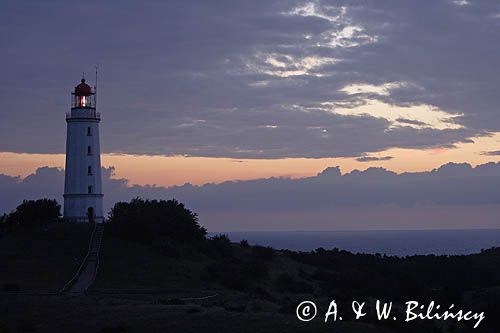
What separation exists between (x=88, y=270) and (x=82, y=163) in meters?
17.1

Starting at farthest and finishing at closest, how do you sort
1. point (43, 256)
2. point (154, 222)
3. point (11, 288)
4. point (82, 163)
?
point (82, 163), point (154, 222), point (43, 256), point (11, 288)

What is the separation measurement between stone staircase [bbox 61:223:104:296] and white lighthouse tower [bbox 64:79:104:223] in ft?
13.3

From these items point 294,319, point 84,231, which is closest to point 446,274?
point 84,231

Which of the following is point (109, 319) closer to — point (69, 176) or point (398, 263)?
point (69, 176)

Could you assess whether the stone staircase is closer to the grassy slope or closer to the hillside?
the grassy slope

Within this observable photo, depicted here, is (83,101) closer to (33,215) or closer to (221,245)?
(33,215)

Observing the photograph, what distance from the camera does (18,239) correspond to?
5512 cm

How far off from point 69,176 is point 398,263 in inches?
1165
